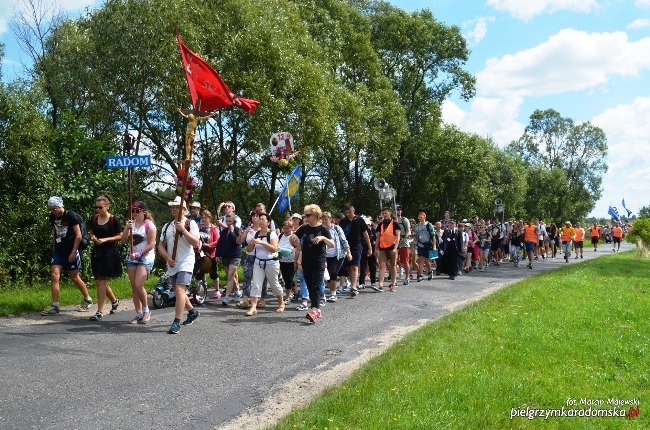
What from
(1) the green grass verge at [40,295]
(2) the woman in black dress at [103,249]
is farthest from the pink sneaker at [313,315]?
(1) the green grass verge at [40,295]

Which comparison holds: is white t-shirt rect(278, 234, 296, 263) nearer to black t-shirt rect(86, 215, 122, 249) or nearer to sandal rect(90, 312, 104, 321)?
black t-shirt rect(86, 215, 122, 249)

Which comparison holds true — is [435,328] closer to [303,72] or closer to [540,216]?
[303,72]

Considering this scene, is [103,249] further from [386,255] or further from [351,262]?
[386,255]

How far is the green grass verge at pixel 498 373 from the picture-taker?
16.5ft

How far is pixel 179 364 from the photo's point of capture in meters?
7.11

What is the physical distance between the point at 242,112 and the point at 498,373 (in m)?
19.9

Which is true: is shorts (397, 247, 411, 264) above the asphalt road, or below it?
above

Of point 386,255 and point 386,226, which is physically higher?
point 386,226

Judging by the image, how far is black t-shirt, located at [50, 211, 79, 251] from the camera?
33.8 ft

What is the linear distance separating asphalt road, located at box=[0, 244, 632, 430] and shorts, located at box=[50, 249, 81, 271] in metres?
0.78

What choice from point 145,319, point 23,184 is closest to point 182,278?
point 145,319

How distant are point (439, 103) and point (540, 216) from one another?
36.9 metres

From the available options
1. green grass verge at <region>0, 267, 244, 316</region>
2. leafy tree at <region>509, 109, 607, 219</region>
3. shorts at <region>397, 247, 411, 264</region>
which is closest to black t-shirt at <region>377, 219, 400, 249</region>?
shorts at <region>397, 247, 411, 264</region>

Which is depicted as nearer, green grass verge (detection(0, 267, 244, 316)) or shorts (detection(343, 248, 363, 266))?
green grass verge (detection(0, 267, 244, 316))
